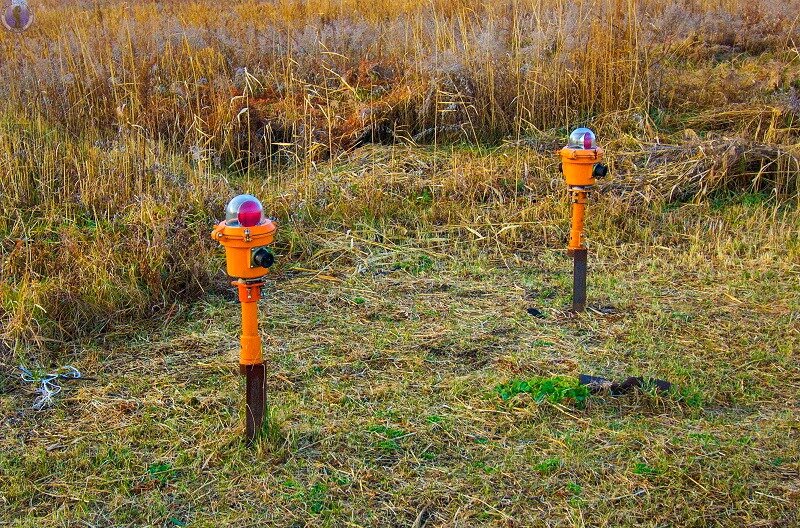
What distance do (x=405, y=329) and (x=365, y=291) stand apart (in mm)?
568

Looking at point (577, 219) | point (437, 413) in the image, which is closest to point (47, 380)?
point (437, 413)

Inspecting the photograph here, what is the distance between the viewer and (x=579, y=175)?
4125mm

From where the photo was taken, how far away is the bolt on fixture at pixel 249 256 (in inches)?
110

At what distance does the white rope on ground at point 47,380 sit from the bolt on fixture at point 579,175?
2345 millimetres

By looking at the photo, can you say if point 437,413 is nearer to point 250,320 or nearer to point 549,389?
point 549,389

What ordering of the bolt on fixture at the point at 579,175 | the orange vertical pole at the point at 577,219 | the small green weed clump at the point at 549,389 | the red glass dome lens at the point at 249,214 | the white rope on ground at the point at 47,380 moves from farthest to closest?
the orange vertical pole at the point at 577,219 → the bolt on fixture at the point at 579,175 → the white rope on ground at the point at 47,380 → the small green weed clump at the point at 549,389 → the red glass dome lens at the point at 249,214

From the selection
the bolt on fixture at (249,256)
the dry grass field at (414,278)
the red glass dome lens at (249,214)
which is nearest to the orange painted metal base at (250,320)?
the bolt on fixture at (249,256)

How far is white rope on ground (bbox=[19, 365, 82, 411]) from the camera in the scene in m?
3.54

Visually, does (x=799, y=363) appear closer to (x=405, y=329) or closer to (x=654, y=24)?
(x=405, y=329)

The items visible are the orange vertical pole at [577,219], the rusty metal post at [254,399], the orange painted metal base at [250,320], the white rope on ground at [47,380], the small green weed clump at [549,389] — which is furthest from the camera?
the orange vertical pole at [577,219]

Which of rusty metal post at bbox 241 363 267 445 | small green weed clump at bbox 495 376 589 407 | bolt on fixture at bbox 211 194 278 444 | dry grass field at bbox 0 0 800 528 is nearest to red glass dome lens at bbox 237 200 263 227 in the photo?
bolt on fixture at bbox 211 194 278 444

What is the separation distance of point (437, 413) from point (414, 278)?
1.56 m

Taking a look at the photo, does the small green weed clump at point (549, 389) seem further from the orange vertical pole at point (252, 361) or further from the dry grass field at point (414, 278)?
the orange vertical pole at point (252, 361)

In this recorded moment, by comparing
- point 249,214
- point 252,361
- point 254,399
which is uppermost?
point 249,214
